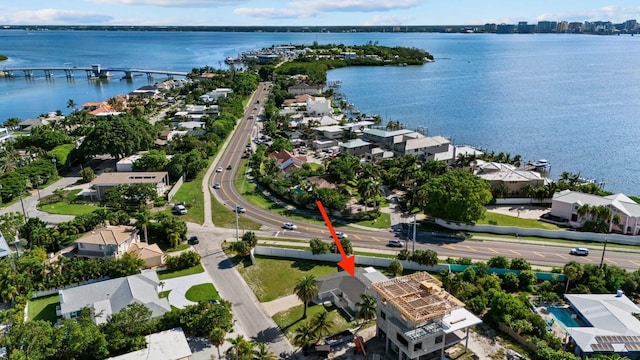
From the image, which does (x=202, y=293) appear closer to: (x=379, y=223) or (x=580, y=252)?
(x=379, y=223)

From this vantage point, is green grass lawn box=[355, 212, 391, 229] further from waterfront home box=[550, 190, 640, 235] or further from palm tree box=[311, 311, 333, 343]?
palm tree box=[311, 311, 333, 343]

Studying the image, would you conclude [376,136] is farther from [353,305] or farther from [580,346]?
[580,346]

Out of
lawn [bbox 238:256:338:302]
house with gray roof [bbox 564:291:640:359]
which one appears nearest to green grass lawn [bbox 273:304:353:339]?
lawn [bbox 238:256:338:302]

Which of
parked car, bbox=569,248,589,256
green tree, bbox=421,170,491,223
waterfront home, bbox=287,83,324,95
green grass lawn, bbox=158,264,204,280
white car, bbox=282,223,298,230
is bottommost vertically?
green grass lawn, bbox=158,264,204,280

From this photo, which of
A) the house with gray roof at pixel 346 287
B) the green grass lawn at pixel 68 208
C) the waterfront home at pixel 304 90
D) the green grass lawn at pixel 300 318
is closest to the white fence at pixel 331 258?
the house with gray roof at pixel 346 287

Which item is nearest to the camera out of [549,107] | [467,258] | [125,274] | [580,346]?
[580,346]

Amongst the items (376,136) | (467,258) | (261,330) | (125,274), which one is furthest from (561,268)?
(376,136)
